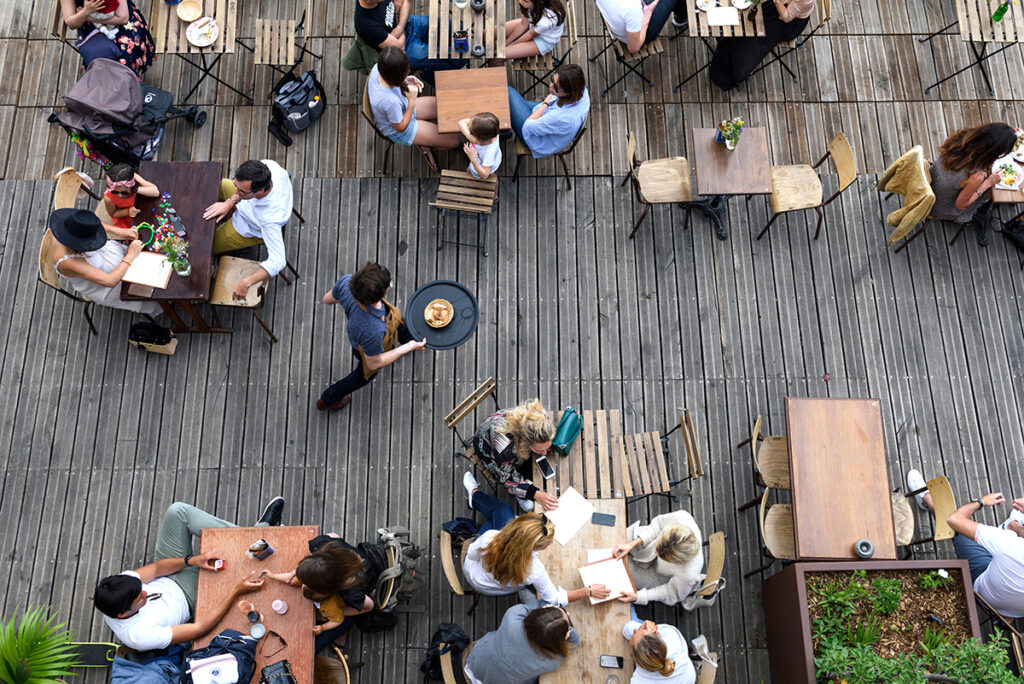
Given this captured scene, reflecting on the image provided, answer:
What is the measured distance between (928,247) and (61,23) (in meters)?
9.26

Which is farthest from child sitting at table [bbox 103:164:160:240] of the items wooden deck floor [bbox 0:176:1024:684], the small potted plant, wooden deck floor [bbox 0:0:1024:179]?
wooden deck floor [bbox 0:0:1024:179]

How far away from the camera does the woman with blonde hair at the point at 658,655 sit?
4.57 meters

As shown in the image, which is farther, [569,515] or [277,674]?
[569,515]

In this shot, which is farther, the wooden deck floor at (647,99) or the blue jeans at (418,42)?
the wooden deck floor at (647,99)

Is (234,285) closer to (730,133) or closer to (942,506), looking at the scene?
(730,133)

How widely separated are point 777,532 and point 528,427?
2343mm

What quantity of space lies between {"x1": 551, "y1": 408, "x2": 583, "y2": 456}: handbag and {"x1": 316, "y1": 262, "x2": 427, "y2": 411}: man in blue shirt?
133cm

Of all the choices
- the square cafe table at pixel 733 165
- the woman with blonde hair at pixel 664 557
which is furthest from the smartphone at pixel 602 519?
the square cafe table at pixel 733 165

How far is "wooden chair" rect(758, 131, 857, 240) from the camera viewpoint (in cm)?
684

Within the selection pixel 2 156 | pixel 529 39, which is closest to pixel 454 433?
pixel 529 39

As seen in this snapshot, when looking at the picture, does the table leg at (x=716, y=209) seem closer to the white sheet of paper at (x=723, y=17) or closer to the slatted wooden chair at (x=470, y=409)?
the white sheet of paper at (x=723, y=17)

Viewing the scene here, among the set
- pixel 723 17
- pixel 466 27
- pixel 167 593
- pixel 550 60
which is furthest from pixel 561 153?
pixel 167 593

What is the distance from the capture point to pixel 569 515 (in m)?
5.36

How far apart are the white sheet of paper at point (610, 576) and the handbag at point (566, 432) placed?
0.80 meters
